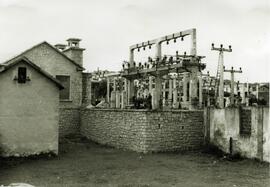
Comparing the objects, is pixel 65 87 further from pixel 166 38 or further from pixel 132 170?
pixel 132 170

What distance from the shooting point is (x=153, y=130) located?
20438 millimetres

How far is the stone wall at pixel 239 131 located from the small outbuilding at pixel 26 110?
8.46 meters

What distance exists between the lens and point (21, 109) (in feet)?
61.8

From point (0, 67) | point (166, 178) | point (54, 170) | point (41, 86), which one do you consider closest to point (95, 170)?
point (54, 170)

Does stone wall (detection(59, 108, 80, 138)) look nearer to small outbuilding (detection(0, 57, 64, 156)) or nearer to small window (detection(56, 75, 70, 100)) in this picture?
small window (detection(56, 75, 70, 100))

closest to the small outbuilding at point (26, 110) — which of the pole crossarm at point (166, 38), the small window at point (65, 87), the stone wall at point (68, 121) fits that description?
the pole crossarm at point (166, 38)

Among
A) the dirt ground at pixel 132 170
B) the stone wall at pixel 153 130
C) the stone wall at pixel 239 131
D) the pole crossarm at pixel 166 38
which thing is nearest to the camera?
the dirt ground at pixel 132 170

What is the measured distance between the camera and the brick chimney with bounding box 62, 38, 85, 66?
29672mm

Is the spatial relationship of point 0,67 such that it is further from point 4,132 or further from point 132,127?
point 132,127

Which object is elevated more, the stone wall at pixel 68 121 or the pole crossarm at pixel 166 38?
the pole crossarm at pixel 166 38

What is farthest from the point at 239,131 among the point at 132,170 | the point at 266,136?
the point at 132,170

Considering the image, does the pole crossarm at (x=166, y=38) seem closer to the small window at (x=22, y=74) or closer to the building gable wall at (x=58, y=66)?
the building gable wall at (x=58, y=66)

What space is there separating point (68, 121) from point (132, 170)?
522 inches

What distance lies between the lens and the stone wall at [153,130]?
66.9 ft
